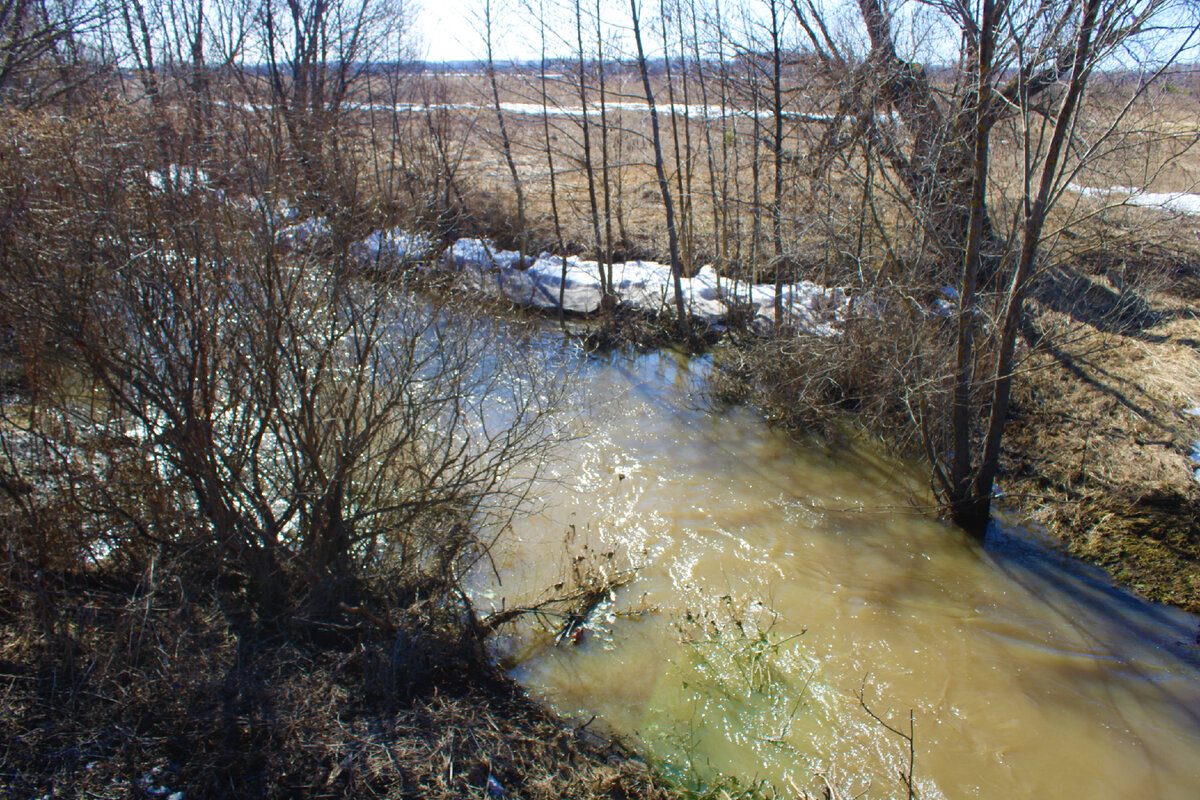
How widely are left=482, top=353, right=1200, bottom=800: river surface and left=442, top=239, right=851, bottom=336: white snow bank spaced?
479 cm

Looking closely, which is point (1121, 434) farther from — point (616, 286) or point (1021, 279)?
point (616, 286)

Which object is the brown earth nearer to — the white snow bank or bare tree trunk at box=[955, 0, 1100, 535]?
bare tree trunk at box=[955, 0, 1100, 535]

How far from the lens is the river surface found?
4664mm

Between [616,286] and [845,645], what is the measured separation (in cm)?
950

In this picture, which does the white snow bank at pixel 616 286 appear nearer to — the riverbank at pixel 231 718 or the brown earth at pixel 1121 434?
the brown earth at pixel 1121 434

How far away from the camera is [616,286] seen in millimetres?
14078

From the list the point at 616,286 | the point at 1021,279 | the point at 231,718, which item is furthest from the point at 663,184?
the point at 231,718

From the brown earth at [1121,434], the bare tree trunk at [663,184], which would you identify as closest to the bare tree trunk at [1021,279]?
the brown earth at [1121,434]

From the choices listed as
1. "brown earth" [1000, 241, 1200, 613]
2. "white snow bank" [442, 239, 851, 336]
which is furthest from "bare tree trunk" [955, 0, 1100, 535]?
"white snow bank" [442, 239, 851, 336]

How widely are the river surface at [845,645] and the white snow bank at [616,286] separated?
4.79 metres

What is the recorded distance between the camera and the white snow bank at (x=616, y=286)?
12328 millimetres

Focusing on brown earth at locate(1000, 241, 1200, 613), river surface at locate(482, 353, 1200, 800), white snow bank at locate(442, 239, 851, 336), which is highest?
white snow bank at locate(442, 239, 851, 336)

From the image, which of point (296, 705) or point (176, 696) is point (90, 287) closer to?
point (176, 696)

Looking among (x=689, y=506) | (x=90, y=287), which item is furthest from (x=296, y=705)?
(x=689, y=506)
